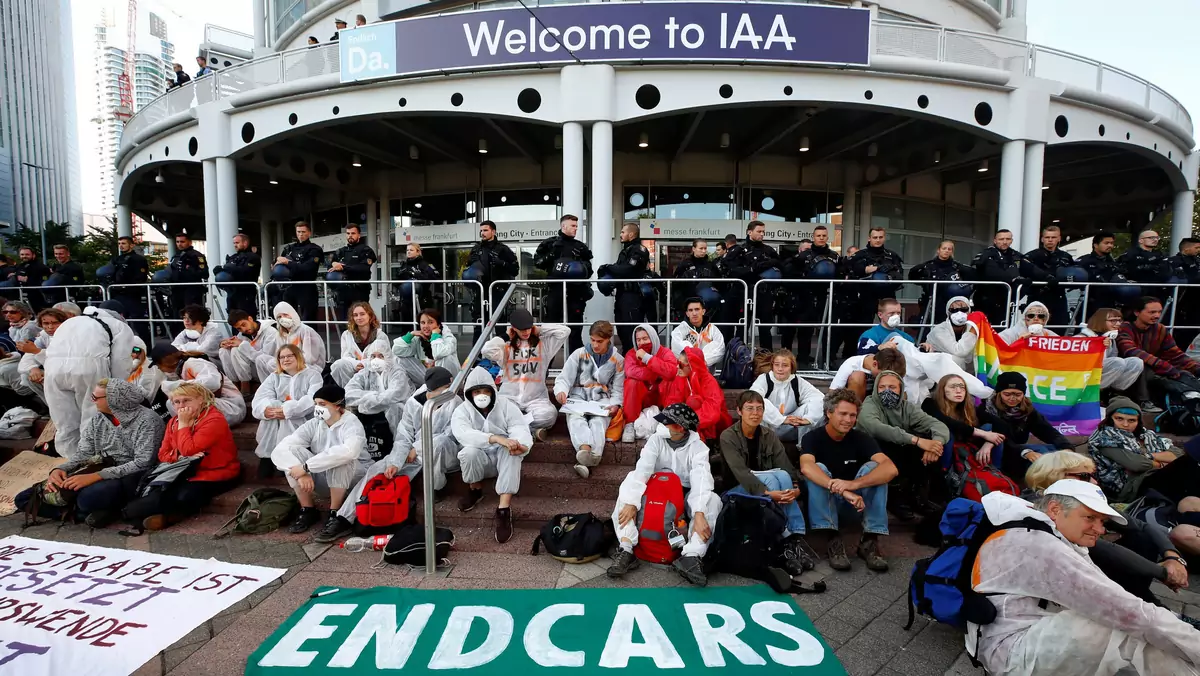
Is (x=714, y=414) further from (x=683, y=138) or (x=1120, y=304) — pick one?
(x=683, y=138)

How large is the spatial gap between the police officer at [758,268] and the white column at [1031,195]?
21.4 ft

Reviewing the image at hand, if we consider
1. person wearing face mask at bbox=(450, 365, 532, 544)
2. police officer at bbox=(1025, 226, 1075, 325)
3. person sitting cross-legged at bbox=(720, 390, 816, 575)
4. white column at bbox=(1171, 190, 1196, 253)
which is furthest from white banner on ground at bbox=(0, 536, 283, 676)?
white column at bbox=(1171, 190, 1196, 253)

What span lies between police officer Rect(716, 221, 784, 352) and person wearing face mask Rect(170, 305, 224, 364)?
23.3ft

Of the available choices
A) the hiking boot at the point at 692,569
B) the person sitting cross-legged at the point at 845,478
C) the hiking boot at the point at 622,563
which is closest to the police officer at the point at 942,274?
the person sitting cross-legged at the point at 845,478

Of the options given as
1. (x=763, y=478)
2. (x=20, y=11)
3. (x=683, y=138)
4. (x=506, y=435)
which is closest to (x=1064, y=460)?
(x=763, y=478)

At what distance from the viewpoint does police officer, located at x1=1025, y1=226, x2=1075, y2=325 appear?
7.70 m

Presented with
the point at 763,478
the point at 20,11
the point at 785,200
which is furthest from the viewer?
the point at 20,11

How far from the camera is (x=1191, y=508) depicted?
4160 mm

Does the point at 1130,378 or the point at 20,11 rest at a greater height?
the point at 20,11

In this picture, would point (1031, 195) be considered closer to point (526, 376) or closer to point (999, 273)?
point (999, 273)

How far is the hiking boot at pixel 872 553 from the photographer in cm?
413

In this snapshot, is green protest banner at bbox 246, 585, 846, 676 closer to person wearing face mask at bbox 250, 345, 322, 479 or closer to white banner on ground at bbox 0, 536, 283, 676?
white banner on ground at bbox 0, 536, 283, 676

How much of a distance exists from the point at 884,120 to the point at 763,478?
34.0 ft

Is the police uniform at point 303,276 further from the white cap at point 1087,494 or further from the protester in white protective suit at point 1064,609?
the white cap at point 1087,494
